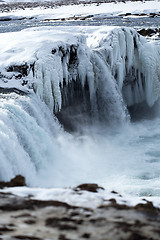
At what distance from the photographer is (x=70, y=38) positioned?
35.4ft

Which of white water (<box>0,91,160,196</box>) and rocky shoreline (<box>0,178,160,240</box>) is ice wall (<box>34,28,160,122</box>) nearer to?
white water (<box>0,91,160,196</box>)

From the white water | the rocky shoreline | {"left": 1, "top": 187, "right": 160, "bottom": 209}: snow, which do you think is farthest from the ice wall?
the rocky shoreline

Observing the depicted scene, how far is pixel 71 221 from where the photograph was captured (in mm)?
3344

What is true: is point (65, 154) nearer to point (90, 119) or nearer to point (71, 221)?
point (90, 119)

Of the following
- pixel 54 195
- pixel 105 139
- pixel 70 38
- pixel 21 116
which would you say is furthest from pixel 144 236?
pixel 70 38

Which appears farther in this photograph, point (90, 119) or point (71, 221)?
point (90, 119)

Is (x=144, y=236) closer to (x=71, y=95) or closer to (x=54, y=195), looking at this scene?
(x=54, y=195)

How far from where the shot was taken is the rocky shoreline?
10.3ft

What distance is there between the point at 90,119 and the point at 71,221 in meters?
8.10

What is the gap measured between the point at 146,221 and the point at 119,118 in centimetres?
829

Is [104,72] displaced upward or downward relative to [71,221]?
upward

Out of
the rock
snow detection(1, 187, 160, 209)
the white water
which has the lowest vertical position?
the white water

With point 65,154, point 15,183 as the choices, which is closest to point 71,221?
point 15,183

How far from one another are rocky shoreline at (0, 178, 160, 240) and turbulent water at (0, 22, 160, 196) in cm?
228
